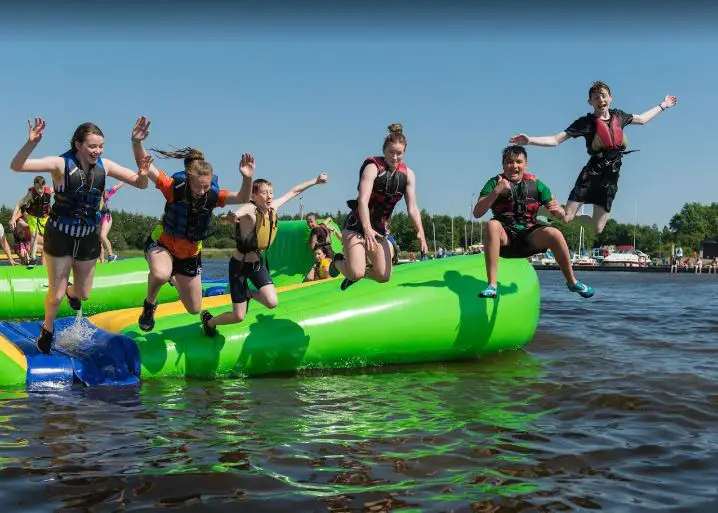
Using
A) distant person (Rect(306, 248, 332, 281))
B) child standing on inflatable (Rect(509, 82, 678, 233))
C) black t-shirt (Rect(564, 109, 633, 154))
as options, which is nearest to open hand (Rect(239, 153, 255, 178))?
child standing on inflatable (Rect(509, 82, 678, 233))

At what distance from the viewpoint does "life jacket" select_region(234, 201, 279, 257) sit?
5.88 meters

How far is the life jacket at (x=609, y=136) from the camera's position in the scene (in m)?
6.23

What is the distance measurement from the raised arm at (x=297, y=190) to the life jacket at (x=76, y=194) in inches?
58.0

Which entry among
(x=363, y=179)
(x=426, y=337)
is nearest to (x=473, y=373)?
(x=426, y=337)

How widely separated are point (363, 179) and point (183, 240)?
161 centimetres

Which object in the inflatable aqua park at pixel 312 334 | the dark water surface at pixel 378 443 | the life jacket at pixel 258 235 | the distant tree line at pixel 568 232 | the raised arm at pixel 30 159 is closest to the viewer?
the dark water surface at pixel 378 443

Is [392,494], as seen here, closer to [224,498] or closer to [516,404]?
[224,498]

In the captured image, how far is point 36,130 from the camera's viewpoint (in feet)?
15.5

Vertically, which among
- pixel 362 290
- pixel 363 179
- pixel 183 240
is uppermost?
pixel 363 179

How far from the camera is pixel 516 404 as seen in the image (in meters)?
5.05

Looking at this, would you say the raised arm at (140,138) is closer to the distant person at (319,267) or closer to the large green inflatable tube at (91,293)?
the distant person at (319,267)

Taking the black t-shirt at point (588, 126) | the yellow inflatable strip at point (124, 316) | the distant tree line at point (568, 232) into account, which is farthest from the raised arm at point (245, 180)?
the distant tree line at point (568, 232)

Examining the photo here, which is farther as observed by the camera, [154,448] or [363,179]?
[363,179]

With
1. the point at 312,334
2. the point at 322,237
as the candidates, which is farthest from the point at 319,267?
the point at 312,334
